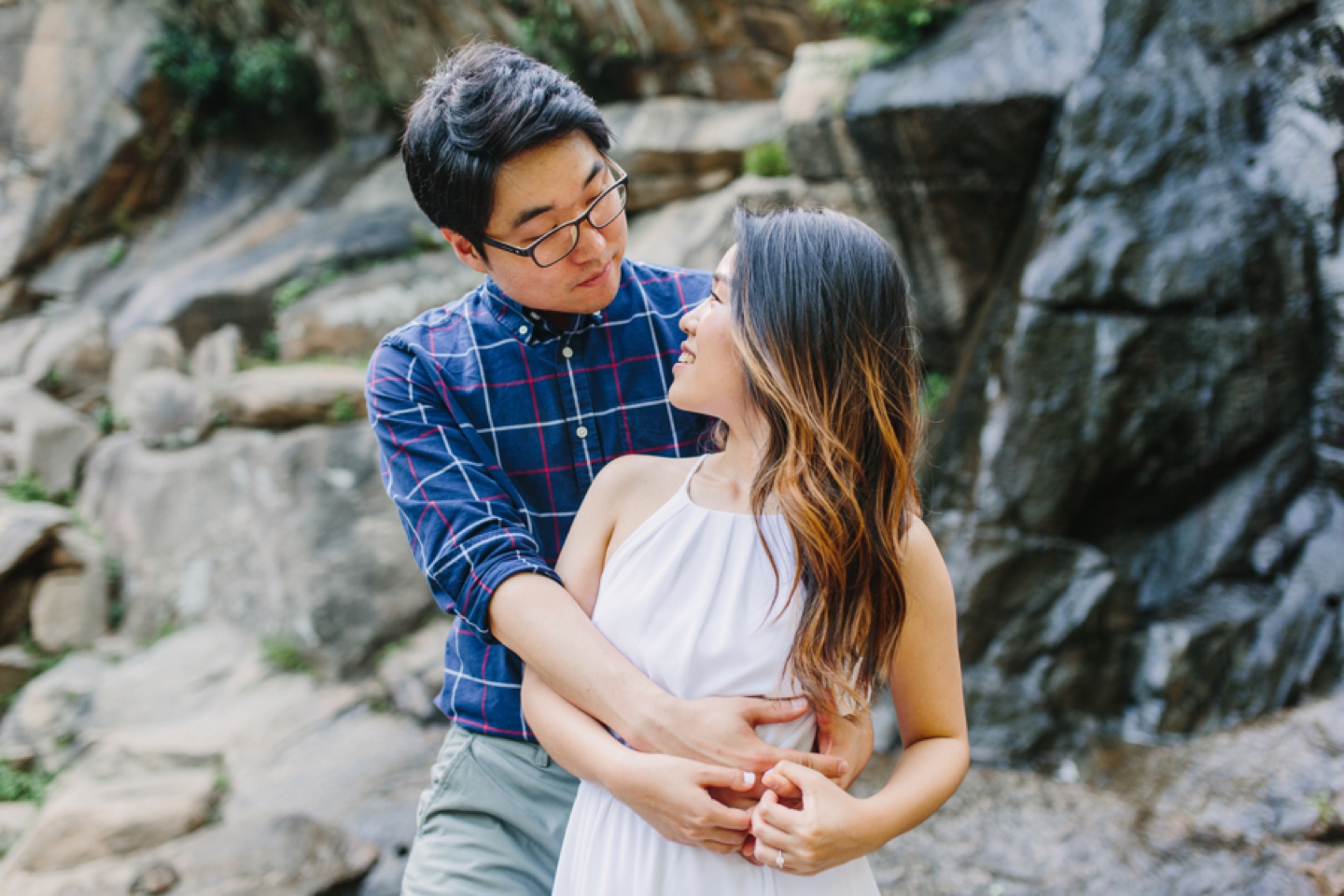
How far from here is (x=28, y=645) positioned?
252 inches

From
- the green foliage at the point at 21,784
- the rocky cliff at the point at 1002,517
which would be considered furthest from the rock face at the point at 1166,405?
the green foliage at the point at 21,784

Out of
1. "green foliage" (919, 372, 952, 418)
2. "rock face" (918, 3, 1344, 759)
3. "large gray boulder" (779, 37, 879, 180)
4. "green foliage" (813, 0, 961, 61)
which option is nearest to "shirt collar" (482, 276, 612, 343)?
"rock face" (918, 3, 1344, 759)

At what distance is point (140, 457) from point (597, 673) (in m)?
7.03

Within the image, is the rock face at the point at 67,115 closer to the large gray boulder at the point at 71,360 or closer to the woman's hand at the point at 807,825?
the large gray boulder at the point at 71,360

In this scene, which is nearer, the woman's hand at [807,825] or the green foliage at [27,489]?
the woman's hand at [807,825]

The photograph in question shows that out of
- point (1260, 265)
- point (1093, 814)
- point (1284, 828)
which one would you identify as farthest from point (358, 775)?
point (1260, 265)

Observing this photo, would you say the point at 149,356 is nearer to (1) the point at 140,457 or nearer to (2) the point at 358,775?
(1) the point at 140,457

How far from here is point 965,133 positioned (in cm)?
521

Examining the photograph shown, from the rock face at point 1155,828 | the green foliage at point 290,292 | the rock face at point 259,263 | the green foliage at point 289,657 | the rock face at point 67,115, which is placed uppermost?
the rock face at point 67,115

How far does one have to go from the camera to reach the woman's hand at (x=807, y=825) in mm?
1269

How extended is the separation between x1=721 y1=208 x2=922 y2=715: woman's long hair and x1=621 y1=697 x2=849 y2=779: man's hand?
81 mm

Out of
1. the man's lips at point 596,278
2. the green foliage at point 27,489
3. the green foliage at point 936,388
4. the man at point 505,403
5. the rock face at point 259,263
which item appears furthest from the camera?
the rock face at point 259,263

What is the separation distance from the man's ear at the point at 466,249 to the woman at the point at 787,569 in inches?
22.5

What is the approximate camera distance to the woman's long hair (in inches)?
55.4
